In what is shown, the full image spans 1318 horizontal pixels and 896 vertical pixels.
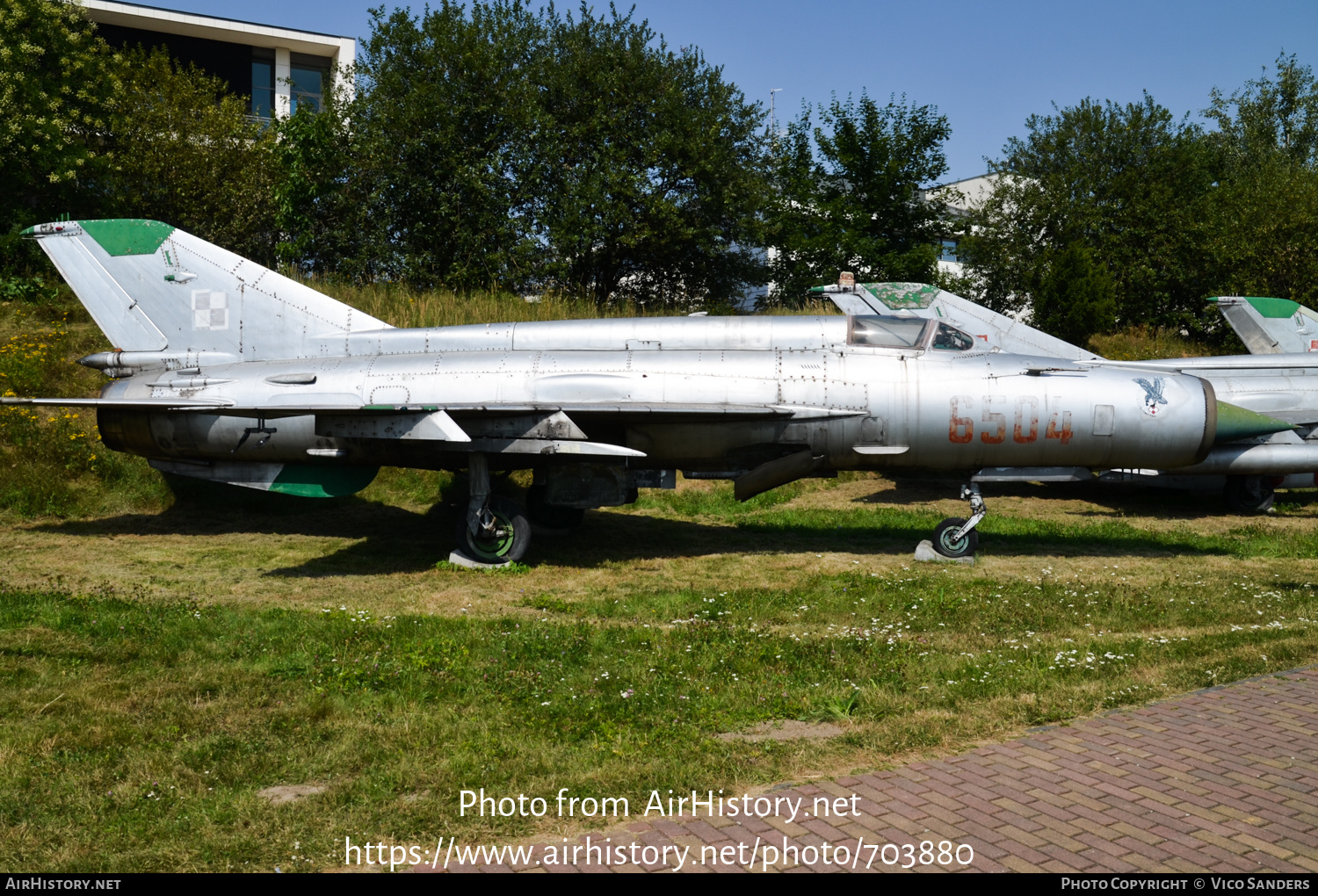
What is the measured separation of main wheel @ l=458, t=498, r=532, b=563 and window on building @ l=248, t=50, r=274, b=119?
36.7m

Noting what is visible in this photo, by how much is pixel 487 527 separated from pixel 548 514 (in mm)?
2483

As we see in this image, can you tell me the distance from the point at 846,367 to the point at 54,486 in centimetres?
1186

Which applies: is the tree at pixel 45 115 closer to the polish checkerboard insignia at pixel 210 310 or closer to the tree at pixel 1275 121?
the polish checkerboard insignia at pixel 210 310

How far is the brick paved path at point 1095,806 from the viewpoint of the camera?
14.3 feet

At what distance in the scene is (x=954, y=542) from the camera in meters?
12.2

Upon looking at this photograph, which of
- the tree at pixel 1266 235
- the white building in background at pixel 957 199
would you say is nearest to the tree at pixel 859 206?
the white building in background at pixel 957 199

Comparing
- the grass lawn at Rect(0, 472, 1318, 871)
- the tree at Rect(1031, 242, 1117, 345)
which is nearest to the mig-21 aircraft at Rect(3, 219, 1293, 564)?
the grass lawn at Rect(0, 472, 1318, 871)

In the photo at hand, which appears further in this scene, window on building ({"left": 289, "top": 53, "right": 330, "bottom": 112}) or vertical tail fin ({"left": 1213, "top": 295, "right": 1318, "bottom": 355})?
window on building ({"left": 289, "top": 53, "right": 330, "bottom": 112})

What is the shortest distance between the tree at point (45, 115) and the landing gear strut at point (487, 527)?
16453mm

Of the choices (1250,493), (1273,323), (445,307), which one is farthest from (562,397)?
(1273,323)

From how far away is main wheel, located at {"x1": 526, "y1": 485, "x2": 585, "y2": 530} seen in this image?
1414 centimetres

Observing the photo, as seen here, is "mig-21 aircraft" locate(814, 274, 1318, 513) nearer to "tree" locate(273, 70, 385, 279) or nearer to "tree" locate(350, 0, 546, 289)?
"tree" locate(350, 0, 546, 289)

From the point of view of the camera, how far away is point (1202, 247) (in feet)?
110

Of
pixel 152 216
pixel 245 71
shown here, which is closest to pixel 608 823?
pixel 152 216
